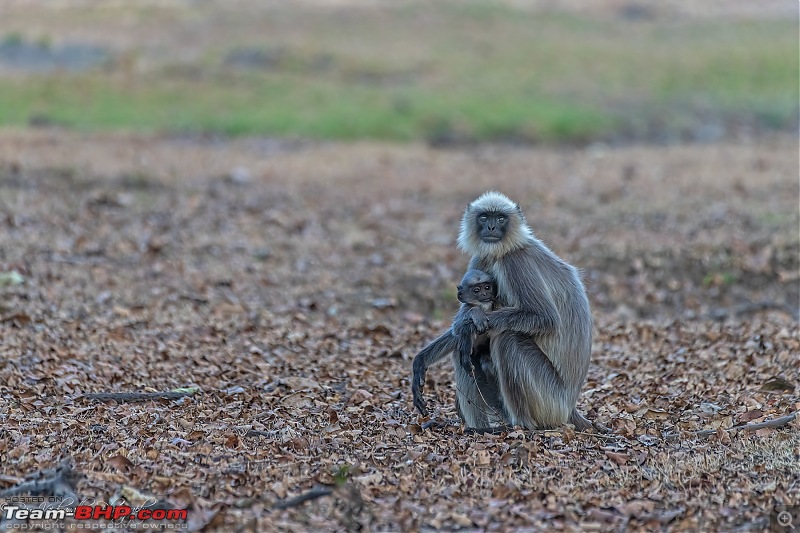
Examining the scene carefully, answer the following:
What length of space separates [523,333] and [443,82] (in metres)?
25.0

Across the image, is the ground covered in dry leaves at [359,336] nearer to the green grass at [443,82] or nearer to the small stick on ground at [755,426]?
the small stick on ground at [755,426]

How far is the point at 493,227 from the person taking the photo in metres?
7.39

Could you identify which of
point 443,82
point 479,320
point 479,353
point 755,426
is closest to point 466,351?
point 479,320

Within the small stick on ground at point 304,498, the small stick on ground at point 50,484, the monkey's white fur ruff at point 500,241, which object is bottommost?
the small stick on ground at point 304,498

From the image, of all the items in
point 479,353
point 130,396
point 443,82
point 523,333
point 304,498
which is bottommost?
point 130,396

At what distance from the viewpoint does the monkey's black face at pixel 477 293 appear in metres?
7.33

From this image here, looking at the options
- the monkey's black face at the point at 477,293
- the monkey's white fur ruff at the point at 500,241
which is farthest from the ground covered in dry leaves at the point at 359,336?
the monkey's white fur ruff at the point at 500,241

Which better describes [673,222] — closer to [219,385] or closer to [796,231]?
[796,231]

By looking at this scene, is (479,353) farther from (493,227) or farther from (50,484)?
(50,484)

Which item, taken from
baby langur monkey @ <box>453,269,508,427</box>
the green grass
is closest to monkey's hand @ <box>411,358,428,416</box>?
baby langur monkey @ <box>453,269,508,427</box>

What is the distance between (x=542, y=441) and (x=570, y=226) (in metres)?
8.91

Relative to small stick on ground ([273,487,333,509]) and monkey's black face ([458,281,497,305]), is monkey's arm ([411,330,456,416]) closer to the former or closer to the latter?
monkey's black face ([458,281,497,305])

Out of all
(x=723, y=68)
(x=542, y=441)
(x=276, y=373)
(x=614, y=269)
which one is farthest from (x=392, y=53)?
(x=542, y=441)

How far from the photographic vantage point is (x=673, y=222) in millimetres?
15398
